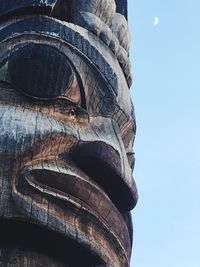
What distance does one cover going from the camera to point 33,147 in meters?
3.19

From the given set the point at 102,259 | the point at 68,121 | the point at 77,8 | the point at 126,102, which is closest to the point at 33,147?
the point at 68,121

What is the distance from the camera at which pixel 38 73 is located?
11.4 ft

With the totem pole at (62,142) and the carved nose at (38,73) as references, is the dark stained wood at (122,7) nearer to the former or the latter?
the totem pole at (62,142)

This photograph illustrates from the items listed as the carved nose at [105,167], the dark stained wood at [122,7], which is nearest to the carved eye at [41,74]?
the carved nose at [105,167]

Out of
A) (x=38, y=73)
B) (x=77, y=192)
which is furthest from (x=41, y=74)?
(x=77, y=192)

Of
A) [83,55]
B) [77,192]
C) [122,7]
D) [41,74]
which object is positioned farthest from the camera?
[122,7]

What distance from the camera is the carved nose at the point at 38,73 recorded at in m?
3.45

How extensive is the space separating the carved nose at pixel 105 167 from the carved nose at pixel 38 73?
12.9 inches

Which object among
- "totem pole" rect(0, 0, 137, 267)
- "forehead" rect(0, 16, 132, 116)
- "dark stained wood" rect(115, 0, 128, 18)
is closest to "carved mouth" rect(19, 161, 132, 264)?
"totem pole" rect(0, 0, 137, 267)

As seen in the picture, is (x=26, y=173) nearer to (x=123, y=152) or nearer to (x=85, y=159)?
(x=85, y=159)

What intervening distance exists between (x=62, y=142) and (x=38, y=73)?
15.3 inches

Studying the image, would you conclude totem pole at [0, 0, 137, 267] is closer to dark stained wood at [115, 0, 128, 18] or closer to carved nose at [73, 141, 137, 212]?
carved nose at [73, 141, 137, 212]

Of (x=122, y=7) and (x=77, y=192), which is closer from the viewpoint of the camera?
(x=77, y=192)

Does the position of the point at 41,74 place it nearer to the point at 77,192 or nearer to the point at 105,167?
the point at 105,167
